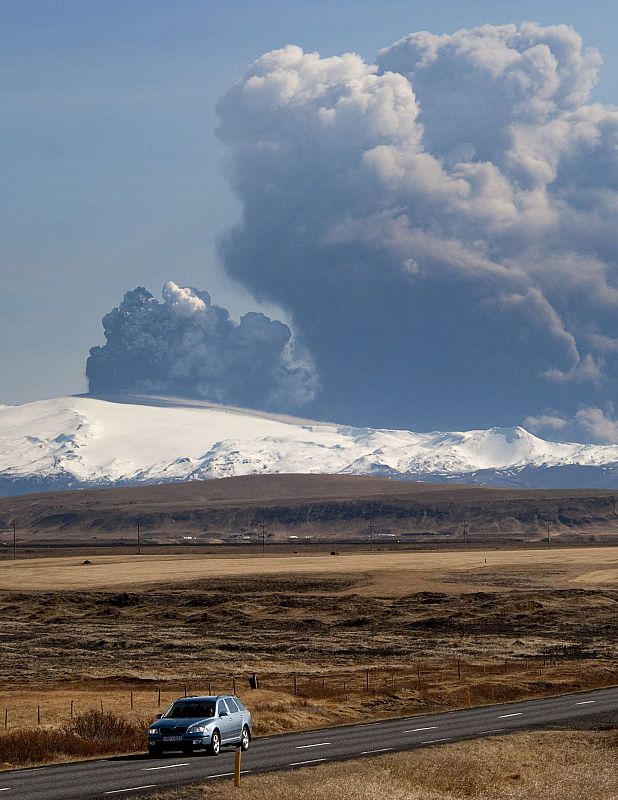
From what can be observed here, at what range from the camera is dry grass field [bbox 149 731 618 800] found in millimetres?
39125

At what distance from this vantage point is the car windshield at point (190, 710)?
47688 mm

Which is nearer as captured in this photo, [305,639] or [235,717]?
[235,717]

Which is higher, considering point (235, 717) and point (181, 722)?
point (181, 722)

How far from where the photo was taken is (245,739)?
50.2 metres

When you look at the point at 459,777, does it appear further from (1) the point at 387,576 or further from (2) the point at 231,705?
(1) the point at 387,576

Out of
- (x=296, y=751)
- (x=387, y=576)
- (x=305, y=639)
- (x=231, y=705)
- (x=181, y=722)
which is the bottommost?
(x=305, y=639)

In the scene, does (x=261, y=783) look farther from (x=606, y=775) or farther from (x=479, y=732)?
(x=479, y=732)

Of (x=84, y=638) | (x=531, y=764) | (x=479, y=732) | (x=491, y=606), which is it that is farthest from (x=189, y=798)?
(x=491, y=606)

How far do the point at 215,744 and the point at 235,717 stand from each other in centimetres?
174

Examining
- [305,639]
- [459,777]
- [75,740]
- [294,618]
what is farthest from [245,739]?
[294,618]

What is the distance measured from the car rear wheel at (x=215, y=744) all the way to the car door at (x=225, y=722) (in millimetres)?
244

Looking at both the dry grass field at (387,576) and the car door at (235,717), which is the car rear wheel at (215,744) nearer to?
the car door at (235,717)

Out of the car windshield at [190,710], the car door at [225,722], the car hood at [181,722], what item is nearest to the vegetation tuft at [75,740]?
the car hood at [181,722]

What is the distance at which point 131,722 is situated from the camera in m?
57.0
